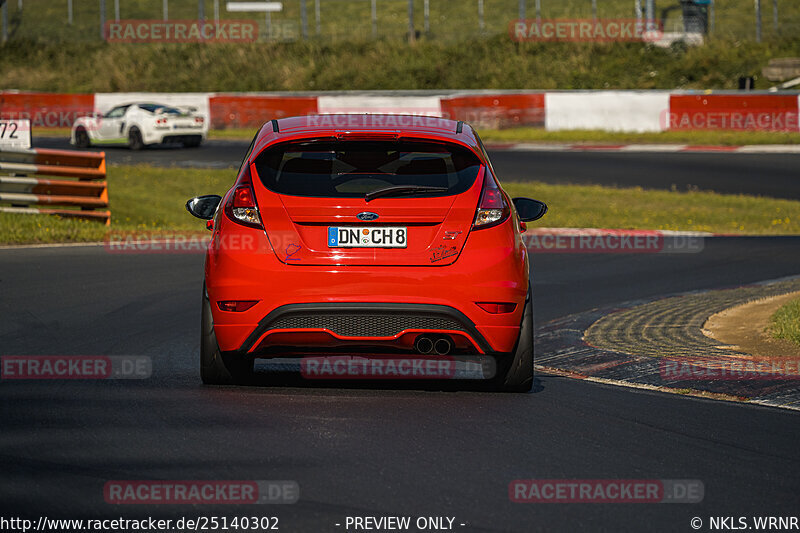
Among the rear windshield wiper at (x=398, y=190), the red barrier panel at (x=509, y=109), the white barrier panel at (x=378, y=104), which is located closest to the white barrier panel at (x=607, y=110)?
the red barrier panel at (x=509, y=109)

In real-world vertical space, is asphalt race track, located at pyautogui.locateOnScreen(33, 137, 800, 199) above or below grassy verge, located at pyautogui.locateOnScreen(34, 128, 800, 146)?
below

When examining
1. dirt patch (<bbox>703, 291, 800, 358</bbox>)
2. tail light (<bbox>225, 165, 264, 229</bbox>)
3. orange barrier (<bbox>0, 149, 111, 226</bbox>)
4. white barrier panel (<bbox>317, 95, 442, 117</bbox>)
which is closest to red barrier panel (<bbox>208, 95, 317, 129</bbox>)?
white barrier panel (<bbox>317, 95, 442, 117</bbox>)

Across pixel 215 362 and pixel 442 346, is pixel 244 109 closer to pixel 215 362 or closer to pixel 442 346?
pixel 215 362

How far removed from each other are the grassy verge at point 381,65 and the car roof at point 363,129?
34892 millimetres

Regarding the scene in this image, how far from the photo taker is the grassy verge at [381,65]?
1770 inches

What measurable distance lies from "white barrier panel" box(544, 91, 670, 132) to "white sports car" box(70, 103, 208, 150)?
984 centimetres

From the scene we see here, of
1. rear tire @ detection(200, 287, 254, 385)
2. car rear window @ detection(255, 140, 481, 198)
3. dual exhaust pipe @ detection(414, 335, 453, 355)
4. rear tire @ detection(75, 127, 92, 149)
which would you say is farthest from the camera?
rear tire @ detection(75, 127, 92, 149)

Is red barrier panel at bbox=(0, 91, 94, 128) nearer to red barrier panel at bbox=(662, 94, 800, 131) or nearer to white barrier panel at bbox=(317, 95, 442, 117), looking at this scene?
white barrier panel at bbox=(317, 95, 442, 117)

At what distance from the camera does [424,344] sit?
743cm

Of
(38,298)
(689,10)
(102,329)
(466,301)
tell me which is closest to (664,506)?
(466,301)

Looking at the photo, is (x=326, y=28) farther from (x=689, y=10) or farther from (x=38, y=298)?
(x=38, y=298)

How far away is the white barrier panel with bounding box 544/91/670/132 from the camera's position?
3562 cm

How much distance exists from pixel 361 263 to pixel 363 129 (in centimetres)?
90

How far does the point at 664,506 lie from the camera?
5.43 m
